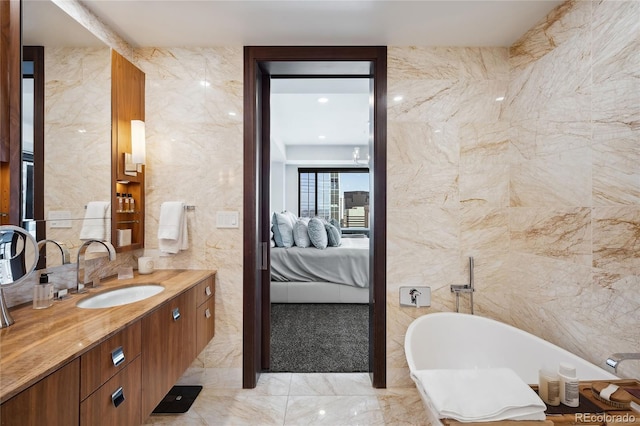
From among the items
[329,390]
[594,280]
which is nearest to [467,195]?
[594,280]

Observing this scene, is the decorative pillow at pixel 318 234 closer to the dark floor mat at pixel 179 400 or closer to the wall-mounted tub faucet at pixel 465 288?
the wall-mounted tub faucet at pixel 465 288

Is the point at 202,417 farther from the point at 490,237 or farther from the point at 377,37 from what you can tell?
the point at 377,37

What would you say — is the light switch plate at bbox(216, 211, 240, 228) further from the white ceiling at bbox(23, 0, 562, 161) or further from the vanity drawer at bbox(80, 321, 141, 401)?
the white ceiling at bbox(23, 0, 562, 161)

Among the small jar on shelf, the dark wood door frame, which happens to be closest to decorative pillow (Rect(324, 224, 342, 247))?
the dark wood door frame

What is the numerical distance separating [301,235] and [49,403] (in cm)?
325

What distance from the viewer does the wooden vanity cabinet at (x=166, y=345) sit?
1320mm

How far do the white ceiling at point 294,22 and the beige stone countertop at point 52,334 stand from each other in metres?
1.19

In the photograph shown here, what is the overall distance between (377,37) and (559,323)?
80.1 inches

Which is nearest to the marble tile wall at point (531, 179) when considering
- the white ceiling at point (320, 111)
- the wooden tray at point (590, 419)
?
the wooden tray at point (590, 419)

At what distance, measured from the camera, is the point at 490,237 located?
6.95 feet

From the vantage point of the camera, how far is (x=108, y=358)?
1.08 m

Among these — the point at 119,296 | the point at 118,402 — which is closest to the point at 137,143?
the point at 119,296

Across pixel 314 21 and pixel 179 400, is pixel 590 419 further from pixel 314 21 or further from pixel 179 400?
pixel 314 21

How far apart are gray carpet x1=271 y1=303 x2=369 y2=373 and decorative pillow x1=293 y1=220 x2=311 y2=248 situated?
78 centimetres
